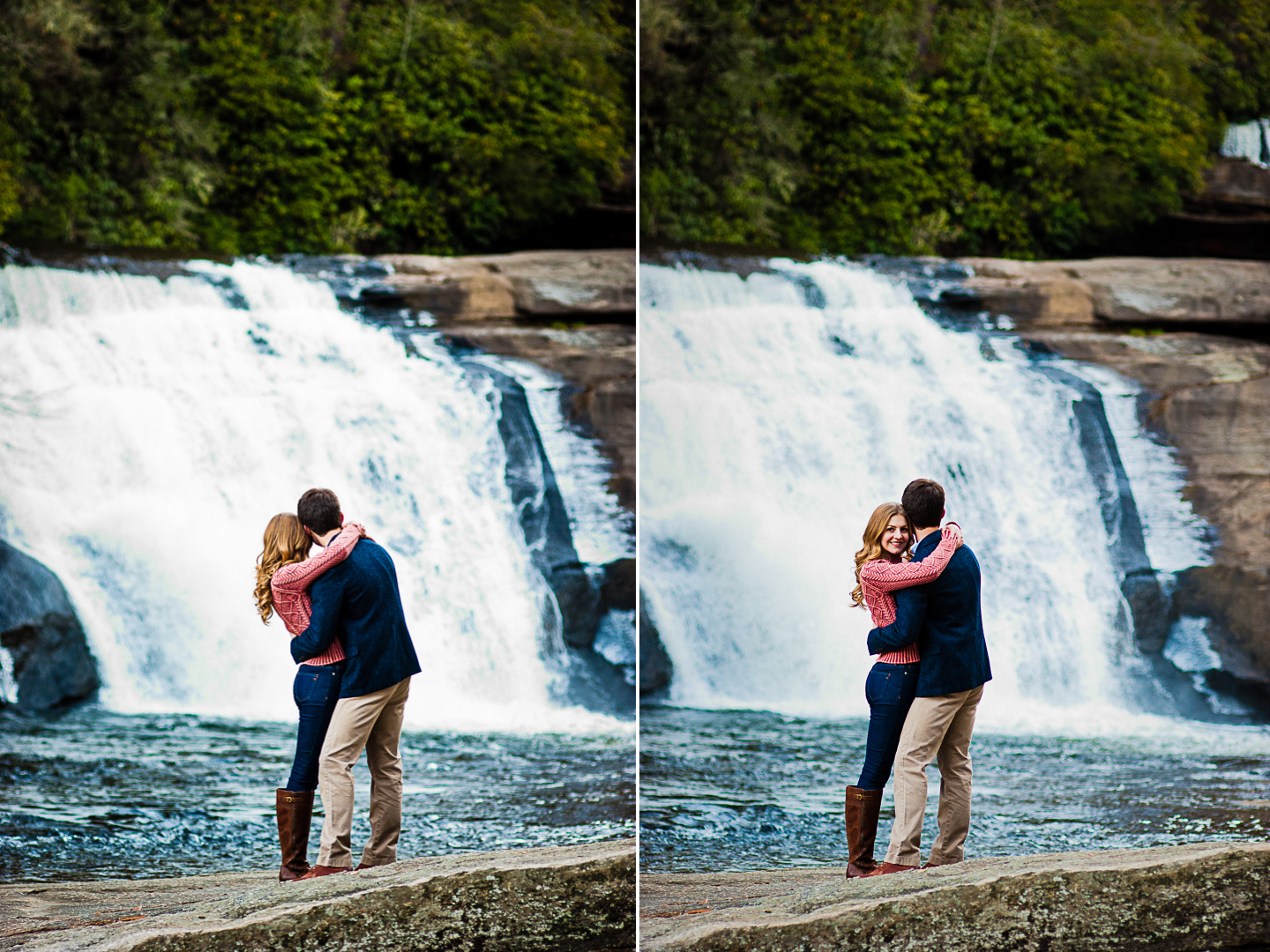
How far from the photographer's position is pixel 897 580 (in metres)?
3.12

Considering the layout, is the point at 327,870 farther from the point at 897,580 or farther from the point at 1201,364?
the point at 1201,364

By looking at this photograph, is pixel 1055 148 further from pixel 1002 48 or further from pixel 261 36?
pixel 261 36

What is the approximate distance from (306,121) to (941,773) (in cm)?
271

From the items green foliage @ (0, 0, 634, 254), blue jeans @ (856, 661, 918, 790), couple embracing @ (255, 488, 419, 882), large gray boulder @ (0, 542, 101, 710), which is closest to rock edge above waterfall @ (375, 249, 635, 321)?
green foliage @ (0, 0, 634, 254)

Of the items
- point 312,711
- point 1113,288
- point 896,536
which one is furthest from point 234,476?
point 1113,288

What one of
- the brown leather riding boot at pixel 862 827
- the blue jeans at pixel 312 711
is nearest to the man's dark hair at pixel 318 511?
the blue jeans at pixel 312 711

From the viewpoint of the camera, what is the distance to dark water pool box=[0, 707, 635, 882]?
3.18m

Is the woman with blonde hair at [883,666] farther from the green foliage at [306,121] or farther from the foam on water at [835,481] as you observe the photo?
the green foliage at [306,121]

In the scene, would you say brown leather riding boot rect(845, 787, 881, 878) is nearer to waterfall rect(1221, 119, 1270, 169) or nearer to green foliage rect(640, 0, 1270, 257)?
green foliage rect(640, 0, 1270, 257)

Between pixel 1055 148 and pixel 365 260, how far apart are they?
2212 millimetres

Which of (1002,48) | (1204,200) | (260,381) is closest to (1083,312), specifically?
(1204,200)

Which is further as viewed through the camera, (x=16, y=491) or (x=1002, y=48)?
(x=1002, y=48)

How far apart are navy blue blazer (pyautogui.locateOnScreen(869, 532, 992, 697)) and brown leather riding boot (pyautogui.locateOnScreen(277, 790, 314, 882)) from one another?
165 cm

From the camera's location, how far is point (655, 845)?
359 cm
